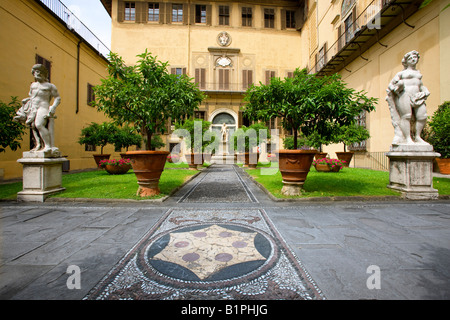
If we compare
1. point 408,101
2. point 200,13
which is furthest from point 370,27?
point 200,13

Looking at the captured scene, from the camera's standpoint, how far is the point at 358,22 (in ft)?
44.4

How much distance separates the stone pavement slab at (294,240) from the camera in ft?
5.86

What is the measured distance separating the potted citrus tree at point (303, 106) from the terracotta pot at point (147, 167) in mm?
2643

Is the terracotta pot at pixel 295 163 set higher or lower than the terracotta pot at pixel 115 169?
higher

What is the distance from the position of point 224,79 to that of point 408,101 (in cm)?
2033

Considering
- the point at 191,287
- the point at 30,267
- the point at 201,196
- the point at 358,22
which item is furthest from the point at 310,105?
the point at 358,22

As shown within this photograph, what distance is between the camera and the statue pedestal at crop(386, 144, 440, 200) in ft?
15.8

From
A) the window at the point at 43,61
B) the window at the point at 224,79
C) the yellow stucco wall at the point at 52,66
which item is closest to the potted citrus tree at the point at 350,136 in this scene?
the window at the point at 224,79

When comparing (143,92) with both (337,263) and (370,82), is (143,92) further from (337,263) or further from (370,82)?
(370,82)

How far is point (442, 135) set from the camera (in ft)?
24.1

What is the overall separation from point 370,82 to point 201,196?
1308cm

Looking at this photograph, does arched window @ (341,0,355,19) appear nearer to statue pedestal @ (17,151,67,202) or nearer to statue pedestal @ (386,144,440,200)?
statue pedestal @ (386,144,440,200)

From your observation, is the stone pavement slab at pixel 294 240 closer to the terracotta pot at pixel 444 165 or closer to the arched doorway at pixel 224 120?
the terracotta pot at pixel 444 165

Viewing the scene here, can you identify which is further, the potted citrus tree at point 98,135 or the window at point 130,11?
the window at point 130,11
